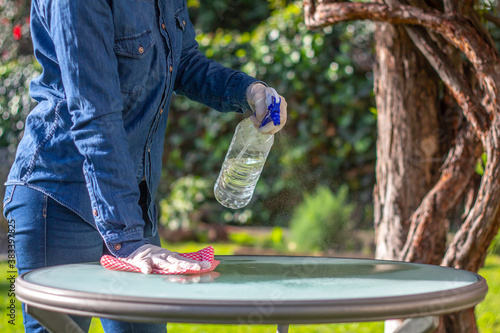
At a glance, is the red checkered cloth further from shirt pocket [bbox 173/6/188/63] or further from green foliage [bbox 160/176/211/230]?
green foliage [bbox 160/176/211/230]

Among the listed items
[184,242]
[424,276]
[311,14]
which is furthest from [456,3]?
[184,242]

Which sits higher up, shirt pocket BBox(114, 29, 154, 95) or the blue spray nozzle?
shirt pocket BBox(114, 29, 154, 95)

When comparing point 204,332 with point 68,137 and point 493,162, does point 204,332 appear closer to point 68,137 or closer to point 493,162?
point 493,162

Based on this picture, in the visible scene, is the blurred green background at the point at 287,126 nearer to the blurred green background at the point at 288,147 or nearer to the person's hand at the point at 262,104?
the blurred green background at the point at 288,147

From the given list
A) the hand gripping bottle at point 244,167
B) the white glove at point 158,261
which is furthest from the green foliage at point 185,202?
the white glove at point 158,261

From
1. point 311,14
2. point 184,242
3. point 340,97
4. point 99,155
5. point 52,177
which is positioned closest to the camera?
point 99,155

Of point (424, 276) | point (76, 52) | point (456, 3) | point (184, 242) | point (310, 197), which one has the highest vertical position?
point (456, 3)

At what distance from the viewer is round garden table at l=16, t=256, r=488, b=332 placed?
84 cm

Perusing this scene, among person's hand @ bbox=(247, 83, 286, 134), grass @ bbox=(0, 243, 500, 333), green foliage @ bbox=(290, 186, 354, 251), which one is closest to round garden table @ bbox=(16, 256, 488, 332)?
person's hand @ bbox=(247, 83, 286, 134)

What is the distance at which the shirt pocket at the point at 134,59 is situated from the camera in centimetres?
137

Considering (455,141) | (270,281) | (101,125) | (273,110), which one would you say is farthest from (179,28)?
(455,141)

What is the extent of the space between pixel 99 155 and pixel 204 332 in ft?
7.71

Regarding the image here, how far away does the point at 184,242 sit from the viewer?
570 centimetres

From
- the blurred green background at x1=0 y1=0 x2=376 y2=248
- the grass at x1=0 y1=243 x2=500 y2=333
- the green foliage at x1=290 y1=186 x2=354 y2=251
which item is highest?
the blurred green background at x1=0 y1=0 x2=376 y2=248
